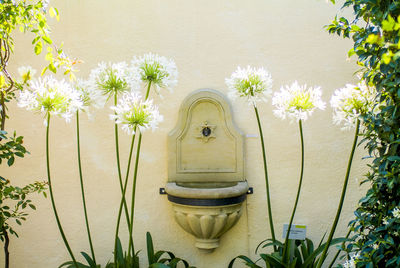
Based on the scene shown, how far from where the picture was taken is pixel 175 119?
11.4ft

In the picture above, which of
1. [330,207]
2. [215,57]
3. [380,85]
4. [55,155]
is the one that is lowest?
[330,207]

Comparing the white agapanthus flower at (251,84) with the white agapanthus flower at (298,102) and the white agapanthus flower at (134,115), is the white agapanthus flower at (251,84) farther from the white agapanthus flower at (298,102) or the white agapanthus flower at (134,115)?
the white agapanthus flower at (134,115)

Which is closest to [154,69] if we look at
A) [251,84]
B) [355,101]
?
[251,84]

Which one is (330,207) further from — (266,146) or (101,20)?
(101,20)

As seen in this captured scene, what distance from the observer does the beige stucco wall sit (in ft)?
11.4

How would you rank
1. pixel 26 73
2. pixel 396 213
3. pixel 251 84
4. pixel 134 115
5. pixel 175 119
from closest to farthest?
pixel 396 213 → pixel 134 115 → pixel 251 84 → pixel 26 73 → pixel 175 119

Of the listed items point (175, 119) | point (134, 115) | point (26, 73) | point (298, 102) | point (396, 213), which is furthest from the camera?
point (175, 119)

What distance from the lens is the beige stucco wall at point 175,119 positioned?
3.46 meters

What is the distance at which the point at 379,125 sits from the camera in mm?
1967

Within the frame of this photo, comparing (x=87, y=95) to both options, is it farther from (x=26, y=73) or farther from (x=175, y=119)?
(x=175, y=119)

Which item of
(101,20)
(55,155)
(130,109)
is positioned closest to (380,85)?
(130,109)

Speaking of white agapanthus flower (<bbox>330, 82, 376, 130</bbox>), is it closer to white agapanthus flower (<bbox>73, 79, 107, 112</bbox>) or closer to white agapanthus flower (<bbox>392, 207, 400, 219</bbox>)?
white agapanthus flower (<bbox>392, 207, 400, 219</bbox>)

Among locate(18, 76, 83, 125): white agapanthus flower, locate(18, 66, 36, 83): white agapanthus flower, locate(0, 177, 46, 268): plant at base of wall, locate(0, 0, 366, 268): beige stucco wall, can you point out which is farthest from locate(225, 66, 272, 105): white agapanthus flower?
locate(0, 177, 46, 268): plant at base of wall

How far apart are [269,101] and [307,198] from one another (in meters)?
0.87
